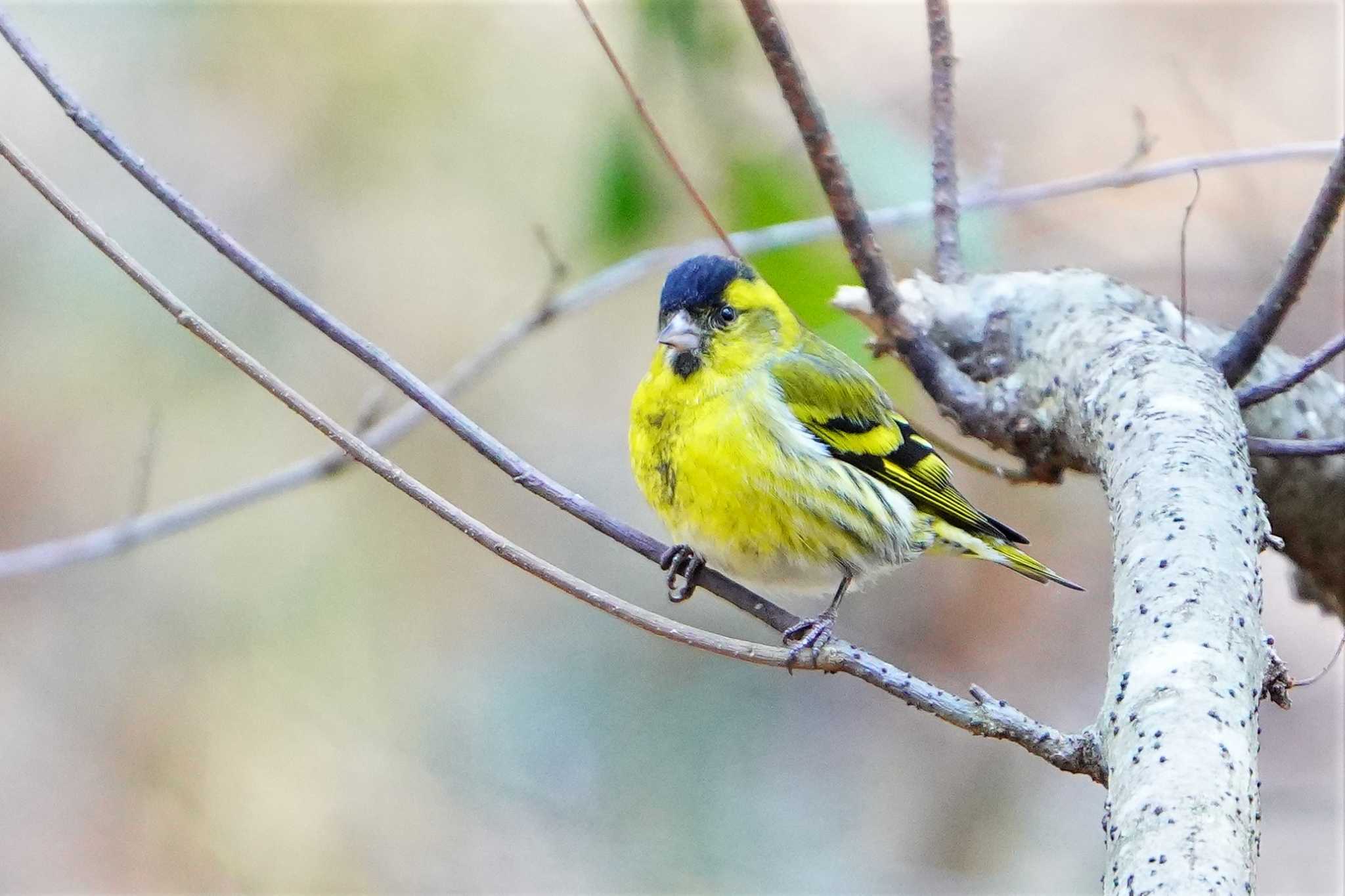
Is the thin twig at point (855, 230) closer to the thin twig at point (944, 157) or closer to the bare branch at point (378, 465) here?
the thin twig at point (944, 157)

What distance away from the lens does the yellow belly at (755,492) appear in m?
2.90

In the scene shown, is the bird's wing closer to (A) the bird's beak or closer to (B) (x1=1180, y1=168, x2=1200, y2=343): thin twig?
(A) the bird's beak

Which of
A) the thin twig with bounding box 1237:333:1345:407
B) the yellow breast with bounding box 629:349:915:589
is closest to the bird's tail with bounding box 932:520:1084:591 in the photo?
the yellow breast with bounding box 629:349:915:589

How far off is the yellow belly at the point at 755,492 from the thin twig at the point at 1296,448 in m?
1.01

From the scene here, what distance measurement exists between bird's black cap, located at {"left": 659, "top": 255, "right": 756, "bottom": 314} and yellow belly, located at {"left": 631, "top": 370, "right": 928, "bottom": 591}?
0.21 metres

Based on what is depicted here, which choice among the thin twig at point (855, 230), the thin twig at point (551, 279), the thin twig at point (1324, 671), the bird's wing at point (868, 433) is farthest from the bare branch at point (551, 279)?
the thin twig at point (1324, 671)

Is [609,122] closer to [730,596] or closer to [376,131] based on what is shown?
[730,596]

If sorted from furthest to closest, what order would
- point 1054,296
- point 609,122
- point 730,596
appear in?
point 609,122 → point 1054,296 → point 730,596

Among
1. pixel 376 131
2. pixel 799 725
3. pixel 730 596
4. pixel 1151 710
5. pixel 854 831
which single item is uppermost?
pixel 376 131

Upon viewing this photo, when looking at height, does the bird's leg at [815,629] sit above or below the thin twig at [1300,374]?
below

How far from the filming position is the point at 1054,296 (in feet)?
9.25

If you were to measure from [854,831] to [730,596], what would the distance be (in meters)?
3.18

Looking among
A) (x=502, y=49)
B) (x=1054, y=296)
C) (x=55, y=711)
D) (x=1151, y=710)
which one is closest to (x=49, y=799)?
(x=55, y=711)

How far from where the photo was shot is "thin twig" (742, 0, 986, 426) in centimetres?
219
